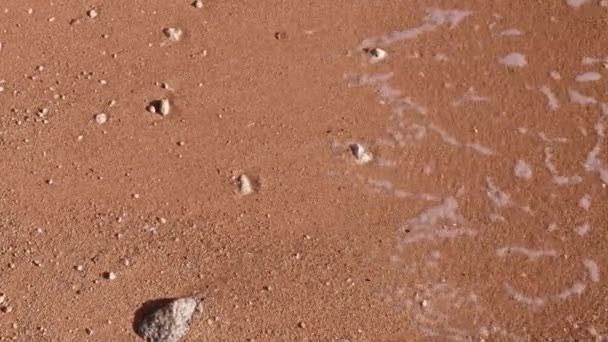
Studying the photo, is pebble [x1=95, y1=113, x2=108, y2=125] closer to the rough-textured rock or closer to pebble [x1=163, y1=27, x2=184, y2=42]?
pebble [x1=163, y1=27, x2=184, y2=42]

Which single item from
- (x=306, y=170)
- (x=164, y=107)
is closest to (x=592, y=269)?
(x=306, y=170)

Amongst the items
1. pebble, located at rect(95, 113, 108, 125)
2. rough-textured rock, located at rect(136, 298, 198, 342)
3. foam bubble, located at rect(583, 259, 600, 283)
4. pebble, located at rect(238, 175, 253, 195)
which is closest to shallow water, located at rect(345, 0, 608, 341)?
foam bubble, located at rect(583, 259, 600, 283)

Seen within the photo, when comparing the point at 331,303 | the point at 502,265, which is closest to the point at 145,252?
the point at 331,303

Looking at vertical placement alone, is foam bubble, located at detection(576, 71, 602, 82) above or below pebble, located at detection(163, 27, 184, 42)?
below

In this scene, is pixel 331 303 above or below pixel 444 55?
below

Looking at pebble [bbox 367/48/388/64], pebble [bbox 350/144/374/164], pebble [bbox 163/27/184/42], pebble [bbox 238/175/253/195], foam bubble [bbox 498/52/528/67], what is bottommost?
pebble [bbox 238/175/253/195]

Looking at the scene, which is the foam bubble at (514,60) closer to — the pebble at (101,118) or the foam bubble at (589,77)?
the foam bubble at (589,77)

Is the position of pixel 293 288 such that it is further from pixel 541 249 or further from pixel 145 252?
pixel 541 249
